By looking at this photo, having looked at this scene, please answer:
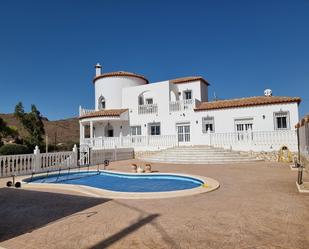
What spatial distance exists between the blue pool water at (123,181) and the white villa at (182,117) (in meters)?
10.5

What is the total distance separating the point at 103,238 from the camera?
3.75 meters

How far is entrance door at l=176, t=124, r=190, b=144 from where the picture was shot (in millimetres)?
23837

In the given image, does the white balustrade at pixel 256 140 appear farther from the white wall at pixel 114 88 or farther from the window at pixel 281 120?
the white wall at pixel 114 88

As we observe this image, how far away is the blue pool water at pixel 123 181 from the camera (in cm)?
986

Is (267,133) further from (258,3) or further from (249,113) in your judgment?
(258,3)

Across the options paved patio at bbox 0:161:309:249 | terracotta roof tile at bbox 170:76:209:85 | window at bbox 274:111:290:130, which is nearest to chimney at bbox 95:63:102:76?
terracotta roof tile at bbox 170:76:209:85

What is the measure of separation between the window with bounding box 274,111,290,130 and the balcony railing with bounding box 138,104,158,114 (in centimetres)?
1228

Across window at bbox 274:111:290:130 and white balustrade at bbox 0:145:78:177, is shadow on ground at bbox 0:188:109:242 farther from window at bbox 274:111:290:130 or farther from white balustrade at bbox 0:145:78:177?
window at bbox 274:111:290:130

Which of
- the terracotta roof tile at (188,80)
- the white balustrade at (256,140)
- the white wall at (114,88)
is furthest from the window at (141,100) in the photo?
the white balustrade at (256,140)

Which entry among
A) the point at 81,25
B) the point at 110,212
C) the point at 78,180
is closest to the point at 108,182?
the point at 78,180

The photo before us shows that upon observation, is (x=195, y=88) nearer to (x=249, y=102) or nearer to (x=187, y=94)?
(x=187, y=94)

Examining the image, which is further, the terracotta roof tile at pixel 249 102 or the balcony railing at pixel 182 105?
the balcony railing at pixel 182 105

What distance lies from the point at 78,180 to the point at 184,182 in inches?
231

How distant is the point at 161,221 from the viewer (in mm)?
4535
